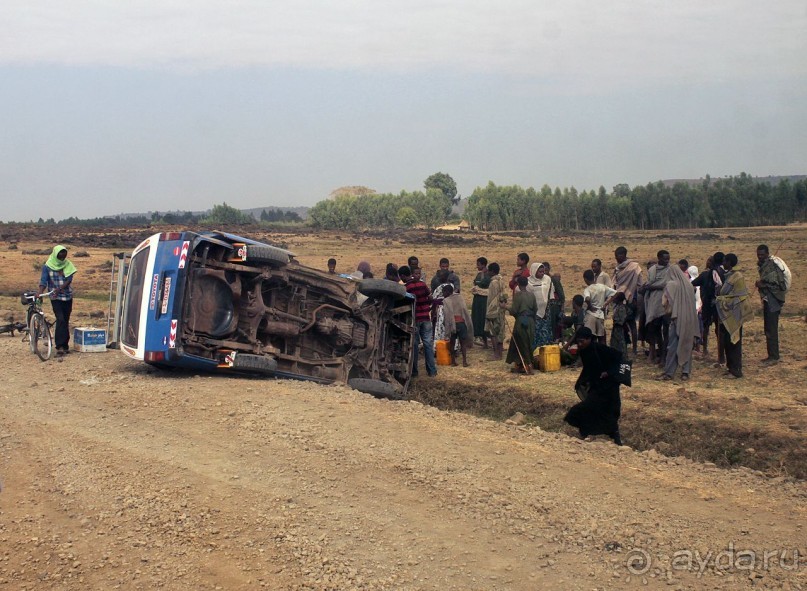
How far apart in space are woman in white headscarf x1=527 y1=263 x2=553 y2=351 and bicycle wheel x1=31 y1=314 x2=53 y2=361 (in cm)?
770

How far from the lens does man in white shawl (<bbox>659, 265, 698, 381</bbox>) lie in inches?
485

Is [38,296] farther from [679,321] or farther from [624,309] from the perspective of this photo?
[679,321]

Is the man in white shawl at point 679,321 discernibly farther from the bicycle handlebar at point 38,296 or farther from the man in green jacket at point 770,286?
the bicycle handlebar at point 38,296

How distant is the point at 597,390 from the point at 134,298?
6180 mm

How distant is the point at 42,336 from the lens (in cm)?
1359

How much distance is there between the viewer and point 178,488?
706 centimetres

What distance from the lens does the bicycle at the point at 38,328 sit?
13305 mm

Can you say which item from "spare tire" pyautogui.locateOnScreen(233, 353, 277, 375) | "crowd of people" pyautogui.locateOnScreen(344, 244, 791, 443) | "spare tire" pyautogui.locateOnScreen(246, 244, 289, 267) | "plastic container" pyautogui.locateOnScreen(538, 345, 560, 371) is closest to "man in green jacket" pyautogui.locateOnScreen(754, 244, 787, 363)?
"crowd of people" pyautogui.locateOnScreen(344, 244, 791, 443)

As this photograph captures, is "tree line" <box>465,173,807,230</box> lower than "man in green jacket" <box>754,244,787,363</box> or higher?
higher

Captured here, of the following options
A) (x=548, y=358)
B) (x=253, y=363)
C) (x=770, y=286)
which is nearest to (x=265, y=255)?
(x=253, y=363)

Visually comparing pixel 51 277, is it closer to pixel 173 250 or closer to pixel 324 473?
pixel 173 250

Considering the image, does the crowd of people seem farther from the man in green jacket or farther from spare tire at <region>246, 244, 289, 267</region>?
spare tire at <region>246, 244, 289, 267</region>

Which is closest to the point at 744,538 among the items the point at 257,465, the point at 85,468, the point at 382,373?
the point at 257,465

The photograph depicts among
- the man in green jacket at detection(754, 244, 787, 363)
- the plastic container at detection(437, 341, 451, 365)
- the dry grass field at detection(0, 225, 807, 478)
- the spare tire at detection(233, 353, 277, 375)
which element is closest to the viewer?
the dry grass field at detection(0, 225, 807, 478)
